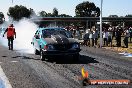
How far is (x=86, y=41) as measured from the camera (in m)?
30.3

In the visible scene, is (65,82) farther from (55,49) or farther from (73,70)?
(55,49)

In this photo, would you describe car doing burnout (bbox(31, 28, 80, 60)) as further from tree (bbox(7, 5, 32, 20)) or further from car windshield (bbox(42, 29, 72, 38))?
tree (bbox(7, 5, 32, 20))

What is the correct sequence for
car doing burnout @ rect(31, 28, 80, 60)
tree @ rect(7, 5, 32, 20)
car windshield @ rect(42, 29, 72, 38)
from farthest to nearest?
1. tree @ rect(7, 5, 32, 20)
2. car windshield @ rect(42, 29, 72, 38)
3. car doing burnout @ rect(31, 28, 80, 60)

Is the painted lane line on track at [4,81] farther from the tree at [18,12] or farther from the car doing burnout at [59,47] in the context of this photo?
the tree at [18,12]

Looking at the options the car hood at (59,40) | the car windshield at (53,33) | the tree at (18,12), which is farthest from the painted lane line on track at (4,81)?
the tree at (18,12)

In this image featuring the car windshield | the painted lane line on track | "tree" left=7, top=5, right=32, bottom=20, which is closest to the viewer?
the painted lane line on track

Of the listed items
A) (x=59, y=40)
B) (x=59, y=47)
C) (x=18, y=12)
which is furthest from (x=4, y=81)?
(x=18, y=12)

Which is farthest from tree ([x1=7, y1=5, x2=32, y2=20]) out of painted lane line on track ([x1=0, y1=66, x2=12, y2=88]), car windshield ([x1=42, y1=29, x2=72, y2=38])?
painted lane line on track ([x1=0, y1=66, x2=12, y2=88])

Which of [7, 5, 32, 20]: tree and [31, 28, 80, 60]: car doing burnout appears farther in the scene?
[7, 5, 32, 20]: tree

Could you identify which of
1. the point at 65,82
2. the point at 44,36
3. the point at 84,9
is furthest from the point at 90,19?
the point at 65,82

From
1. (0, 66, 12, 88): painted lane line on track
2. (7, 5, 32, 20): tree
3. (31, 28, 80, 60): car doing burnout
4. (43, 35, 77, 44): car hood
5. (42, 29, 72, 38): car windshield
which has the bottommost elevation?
(0, 66, 12, 88): painted lane line on track

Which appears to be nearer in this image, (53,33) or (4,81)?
(4,81)

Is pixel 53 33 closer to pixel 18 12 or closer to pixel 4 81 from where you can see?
pixel 4 81

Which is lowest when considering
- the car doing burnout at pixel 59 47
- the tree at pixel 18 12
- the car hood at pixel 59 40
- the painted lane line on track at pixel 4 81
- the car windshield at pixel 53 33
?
the painted lane line on track at pixel 4 81
